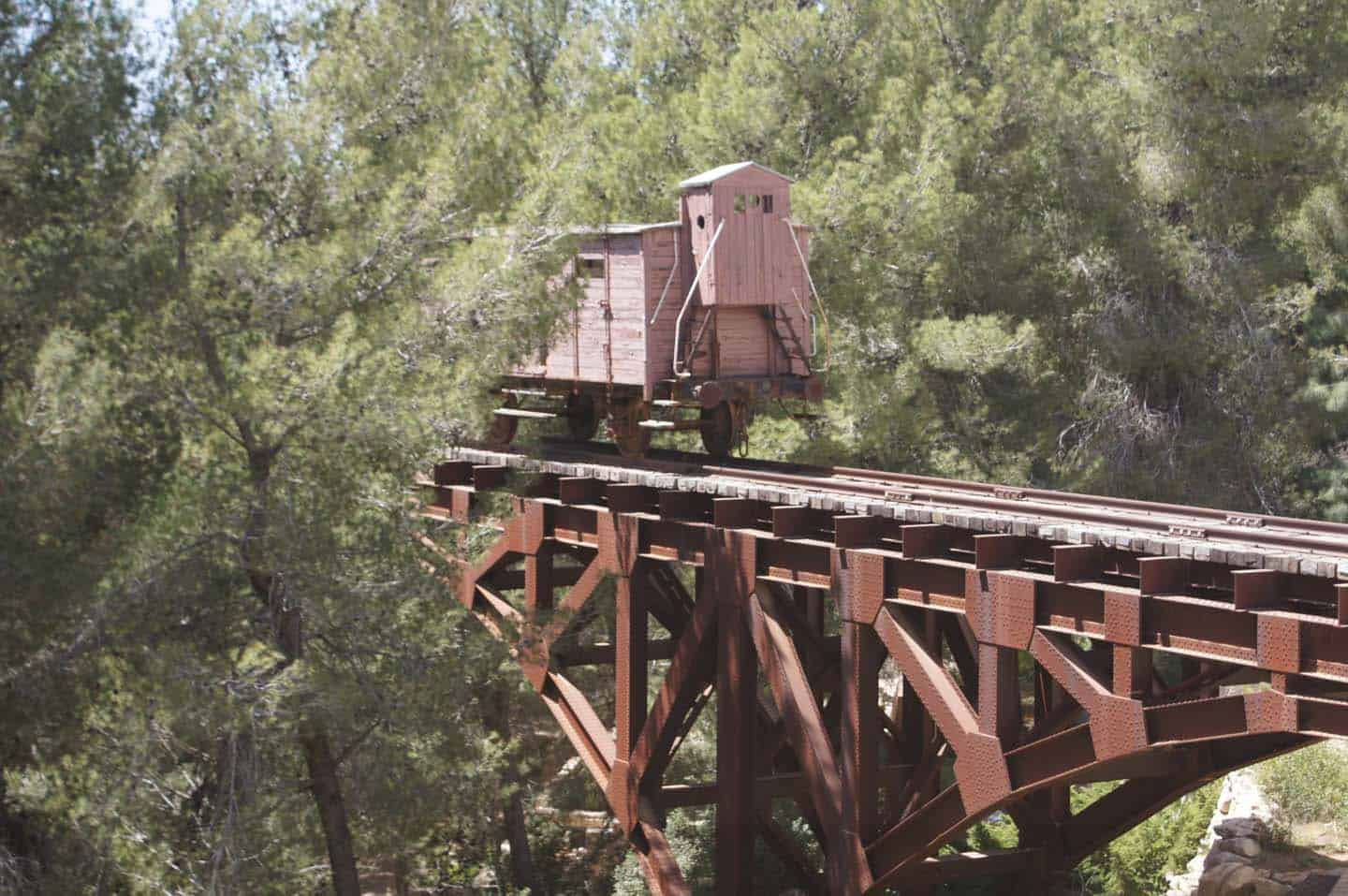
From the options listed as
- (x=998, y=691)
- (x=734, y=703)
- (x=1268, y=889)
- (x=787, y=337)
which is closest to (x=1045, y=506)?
(x=998, y=691)

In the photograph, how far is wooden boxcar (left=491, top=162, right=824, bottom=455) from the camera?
55.5 ft

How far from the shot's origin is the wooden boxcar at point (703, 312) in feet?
55.5

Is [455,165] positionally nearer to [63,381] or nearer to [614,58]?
[63,381]

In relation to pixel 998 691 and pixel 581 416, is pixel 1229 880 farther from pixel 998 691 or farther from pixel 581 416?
pixel 581 416

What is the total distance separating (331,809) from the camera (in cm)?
1207

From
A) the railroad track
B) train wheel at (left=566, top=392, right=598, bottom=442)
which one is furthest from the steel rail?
train wheel at (left=566, top=392, right=598, bottom=442)

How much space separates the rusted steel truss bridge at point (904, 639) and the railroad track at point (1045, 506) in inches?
1.8

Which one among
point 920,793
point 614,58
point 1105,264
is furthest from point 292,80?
point 1105,264

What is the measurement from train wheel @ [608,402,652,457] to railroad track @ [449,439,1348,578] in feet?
1.40

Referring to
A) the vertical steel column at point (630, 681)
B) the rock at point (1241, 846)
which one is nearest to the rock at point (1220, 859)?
the rock at point (1241, 846)

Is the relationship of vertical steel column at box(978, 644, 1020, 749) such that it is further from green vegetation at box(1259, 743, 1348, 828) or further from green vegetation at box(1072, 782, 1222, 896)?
green vegetation at box(1259, 743, 1348, 828)

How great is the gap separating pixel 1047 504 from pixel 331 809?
6.30 meters

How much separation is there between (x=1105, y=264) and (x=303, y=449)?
19.0m

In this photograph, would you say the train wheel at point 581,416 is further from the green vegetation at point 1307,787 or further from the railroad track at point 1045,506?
the green vegetation at point 1307,787
